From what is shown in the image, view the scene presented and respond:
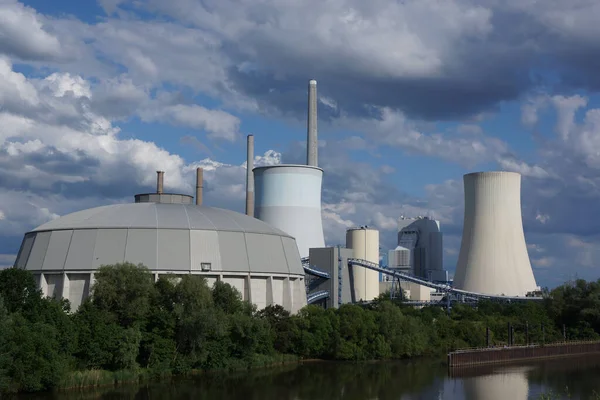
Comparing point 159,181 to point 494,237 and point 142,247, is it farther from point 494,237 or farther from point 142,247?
point 494,237

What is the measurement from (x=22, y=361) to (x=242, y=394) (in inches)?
349

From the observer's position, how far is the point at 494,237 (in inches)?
2454

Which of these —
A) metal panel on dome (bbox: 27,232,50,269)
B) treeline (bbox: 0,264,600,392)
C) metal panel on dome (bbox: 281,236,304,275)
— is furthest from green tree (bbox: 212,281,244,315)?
metal panel on dome (bbox: 27,232,50,269)

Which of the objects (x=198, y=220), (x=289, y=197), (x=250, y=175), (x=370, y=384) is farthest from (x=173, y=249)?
(x=250, y=175)

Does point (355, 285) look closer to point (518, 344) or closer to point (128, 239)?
point (518, 344)

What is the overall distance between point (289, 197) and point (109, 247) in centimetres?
2200

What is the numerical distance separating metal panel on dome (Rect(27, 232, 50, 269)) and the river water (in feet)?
47.0

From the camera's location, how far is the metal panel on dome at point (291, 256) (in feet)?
168

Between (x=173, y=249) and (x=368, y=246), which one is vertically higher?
(x=368, y=246)

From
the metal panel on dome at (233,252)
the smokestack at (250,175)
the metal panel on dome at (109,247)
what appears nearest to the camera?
the metal panel on dome at (109,247)

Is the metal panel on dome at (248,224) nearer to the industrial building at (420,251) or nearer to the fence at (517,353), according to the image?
the fence at (517,353)

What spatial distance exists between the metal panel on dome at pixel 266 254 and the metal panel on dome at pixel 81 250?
9090mm

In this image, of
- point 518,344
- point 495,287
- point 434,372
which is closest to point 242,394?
point 434,372

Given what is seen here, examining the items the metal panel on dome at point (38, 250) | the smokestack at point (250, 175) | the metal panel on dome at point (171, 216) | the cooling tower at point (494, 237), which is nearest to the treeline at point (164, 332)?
the metal panel on dome at point (171, 216)
